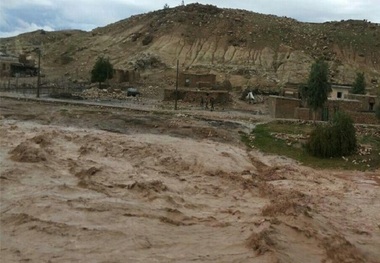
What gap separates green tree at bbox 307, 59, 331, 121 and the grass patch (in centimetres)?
163

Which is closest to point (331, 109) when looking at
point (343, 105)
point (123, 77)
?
point (343, 105)

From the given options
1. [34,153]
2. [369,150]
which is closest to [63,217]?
[34,153]

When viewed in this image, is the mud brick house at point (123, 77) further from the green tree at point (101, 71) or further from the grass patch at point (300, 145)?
the grass patch at point (300, 145)

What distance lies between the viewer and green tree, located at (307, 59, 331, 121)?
29516 millimetres

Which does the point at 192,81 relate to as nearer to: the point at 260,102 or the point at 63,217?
the point at 260,102

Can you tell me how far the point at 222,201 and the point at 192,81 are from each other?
108ft

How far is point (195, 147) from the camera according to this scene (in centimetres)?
2280

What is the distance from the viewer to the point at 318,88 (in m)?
29.4

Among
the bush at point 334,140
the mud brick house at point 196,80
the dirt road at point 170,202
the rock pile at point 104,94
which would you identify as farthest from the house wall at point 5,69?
the bush at point 334,140

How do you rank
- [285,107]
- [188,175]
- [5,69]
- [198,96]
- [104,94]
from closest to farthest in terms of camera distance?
[188,175] < [285,107] < [198,96] < [104,94] < [5,69]

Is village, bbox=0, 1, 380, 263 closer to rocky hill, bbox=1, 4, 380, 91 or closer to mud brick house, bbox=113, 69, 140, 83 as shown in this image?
mud brick house, bbox=113, 69, 140, 83

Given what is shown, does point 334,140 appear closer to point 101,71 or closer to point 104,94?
point 104,94

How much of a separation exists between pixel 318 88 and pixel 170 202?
17525 mm

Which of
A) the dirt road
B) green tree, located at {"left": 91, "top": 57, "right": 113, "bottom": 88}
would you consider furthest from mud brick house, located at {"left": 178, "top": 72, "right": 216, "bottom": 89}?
the dirt road
